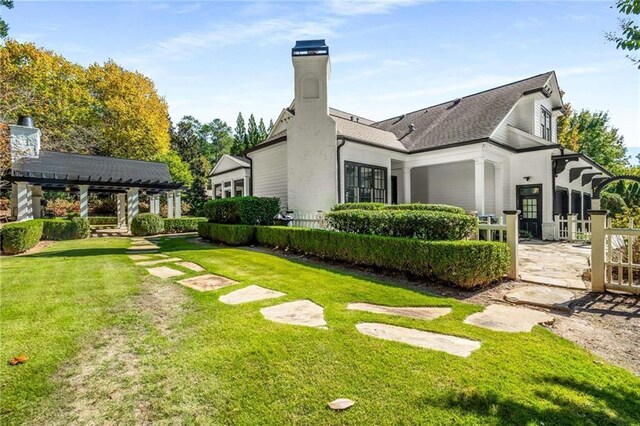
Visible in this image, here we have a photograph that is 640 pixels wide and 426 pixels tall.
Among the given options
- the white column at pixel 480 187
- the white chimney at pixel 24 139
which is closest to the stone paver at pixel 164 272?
the white column at pixel 480 187

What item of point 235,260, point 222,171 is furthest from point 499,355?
point 222,171

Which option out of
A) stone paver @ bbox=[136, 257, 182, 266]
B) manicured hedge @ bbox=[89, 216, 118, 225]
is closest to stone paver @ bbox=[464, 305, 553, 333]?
stone paver @ bbox=[136, 257, 182, 266]

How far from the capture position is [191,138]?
4100cm

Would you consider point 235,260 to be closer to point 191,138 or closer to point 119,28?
point 119,28

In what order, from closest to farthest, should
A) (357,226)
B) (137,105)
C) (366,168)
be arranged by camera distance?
(357,226), (366,168), (137,105)

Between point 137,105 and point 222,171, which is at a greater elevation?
point 137,105

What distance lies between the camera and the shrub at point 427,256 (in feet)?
17.4

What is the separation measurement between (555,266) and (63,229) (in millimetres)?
18649

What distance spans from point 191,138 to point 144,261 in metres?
37.3

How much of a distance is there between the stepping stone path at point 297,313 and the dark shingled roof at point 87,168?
17.6 metres

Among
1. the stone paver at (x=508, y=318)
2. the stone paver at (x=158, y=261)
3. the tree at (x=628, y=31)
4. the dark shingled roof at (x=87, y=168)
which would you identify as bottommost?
the stone paver at (x=508, y=318)

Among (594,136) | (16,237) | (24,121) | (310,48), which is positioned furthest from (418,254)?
(594,136)

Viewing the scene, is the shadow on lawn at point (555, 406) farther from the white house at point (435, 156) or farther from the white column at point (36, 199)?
the white column at point (36, 199)

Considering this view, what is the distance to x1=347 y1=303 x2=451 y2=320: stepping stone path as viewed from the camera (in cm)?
398
